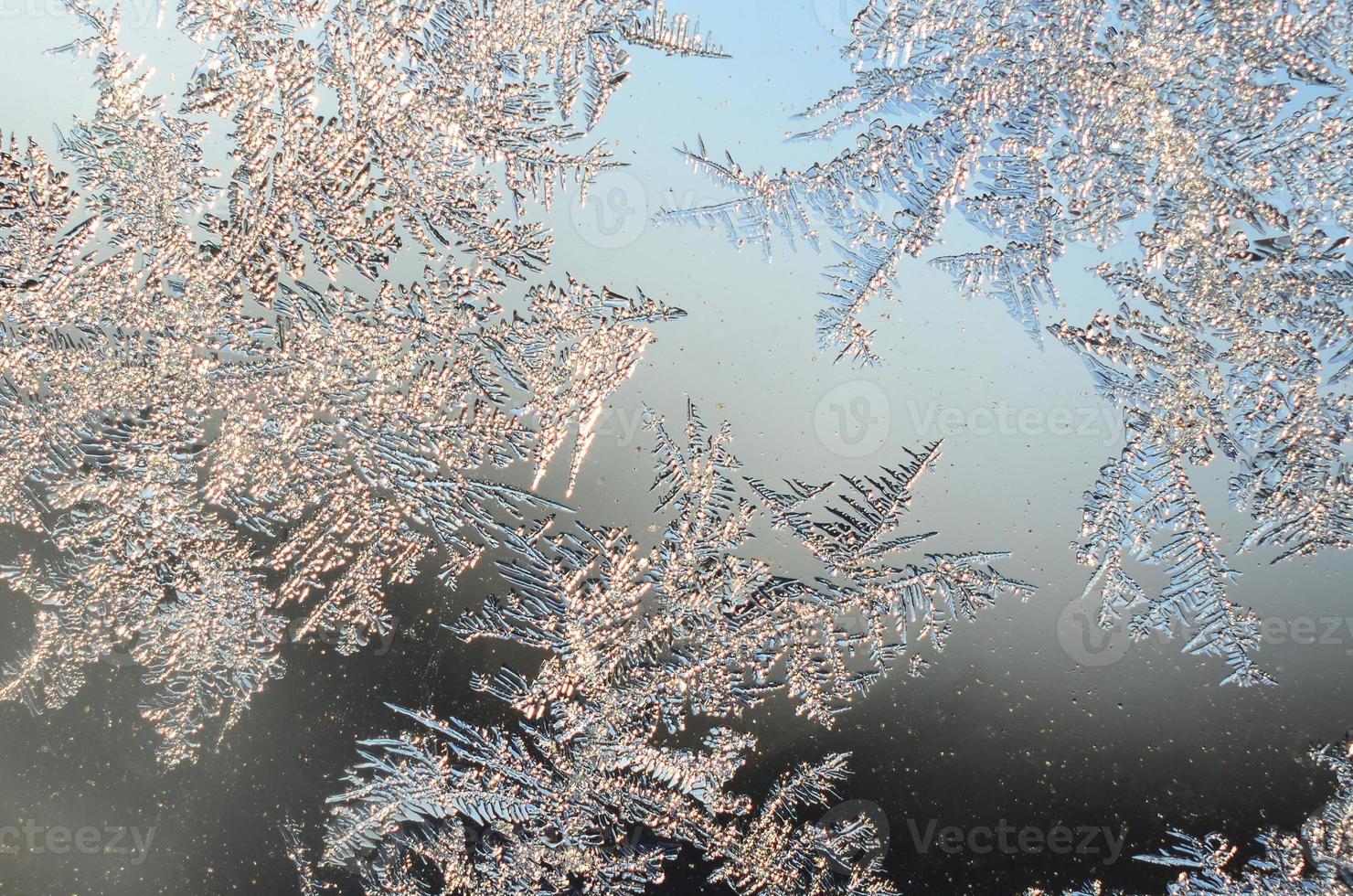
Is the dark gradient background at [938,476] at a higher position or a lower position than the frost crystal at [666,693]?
higher

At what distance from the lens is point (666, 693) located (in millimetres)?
496

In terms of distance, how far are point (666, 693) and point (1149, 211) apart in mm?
425

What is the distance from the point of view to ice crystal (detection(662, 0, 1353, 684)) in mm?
439

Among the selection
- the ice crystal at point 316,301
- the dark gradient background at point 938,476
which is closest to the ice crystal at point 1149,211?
the dark gradient background at point 938,476

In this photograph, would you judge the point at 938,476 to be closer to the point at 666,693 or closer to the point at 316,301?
the point at 666,693

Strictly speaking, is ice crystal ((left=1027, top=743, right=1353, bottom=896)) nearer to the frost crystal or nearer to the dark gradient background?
the dark gradient background

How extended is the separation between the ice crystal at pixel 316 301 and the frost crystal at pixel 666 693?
7cm

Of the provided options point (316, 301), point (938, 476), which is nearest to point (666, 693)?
point (938, 476)

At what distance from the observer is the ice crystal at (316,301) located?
476mm

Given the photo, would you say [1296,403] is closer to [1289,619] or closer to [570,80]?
[1289,619]

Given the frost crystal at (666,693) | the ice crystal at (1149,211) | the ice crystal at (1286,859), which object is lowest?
the frost crystal at (666,693)

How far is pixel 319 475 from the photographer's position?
50 centimetres

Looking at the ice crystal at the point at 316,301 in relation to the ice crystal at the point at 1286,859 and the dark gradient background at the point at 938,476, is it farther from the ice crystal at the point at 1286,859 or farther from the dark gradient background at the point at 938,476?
the ice crystal at the point at 1286,859

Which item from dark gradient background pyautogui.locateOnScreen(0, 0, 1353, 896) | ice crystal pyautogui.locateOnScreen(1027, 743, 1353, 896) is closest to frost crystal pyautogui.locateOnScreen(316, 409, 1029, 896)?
dark gradient background pyautogui.locateOnScreen(0, 0, 1353, 896)
